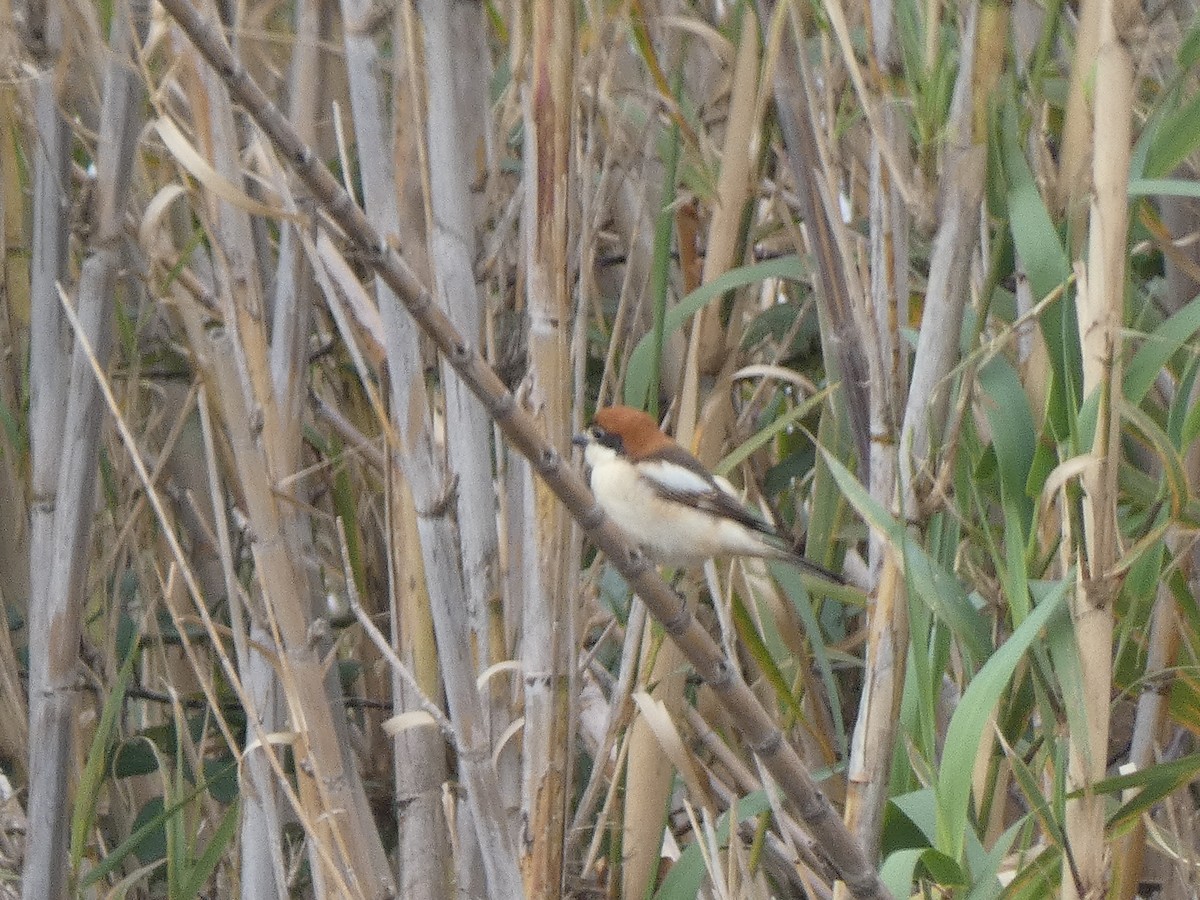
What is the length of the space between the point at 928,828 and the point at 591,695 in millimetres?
873

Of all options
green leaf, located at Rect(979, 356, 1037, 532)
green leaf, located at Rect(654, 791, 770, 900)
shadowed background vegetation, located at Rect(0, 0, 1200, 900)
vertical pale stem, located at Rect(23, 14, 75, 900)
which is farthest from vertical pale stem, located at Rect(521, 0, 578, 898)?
vertical pale stem, located at Rect(23, 14, 75, 900)

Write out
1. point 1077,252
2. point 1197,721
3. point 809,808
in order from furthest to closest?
point 1197,721 < point 1077,252 < point 809,808

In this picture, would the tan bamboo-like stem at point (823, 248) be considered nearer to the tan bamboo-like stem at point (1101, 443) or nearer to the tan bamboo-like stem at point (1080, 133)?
the tan bamboo-like stem at point (1080, 133)

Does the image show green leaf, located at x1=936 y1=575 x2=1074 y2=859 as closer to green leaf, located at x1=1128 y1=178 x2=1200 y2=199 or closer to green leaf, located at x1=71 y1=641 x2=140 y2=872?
green leaf, located at x1=1128 y1=178 x2=1200 y2=199

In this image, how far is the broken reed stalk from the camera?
3.43ft

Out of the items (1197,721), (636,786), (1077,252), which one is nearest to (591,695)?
(636,786)

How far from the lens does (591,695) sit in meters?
2.37

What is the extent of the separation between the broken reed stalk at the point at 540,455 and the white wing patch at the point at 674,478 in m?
0.82

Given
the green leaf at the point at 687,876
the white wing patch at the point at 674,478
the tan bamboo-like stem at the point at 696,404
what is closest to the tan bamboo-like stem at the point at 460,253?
the tan bamboo-like stem at the point at 696,404

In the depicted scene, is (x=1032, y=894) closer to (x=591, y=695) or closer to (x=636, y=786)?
(x=636, y=786)

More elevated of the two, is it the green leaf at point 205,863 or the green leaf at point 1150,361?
the green leaf at point 1150,361

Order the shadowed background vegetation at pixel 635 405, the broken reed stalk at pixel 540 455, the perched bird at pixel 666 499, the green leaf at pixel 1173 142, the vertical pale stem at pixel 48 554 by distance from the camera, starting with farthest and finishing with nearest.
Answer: the perched bird at pixel 666 499 → the vertical pale stem at pixel 48 554 → the green leaf at pixel 1173 142 → the shadowed background vegetation at pixel 635 405 → the broken reed stalk at pixel 540 455

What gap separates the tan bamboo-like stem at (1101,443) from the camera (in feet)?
4.55

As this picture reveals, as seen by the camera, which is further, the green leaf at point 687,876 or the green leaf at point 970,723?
the green leaf at point 687,876
